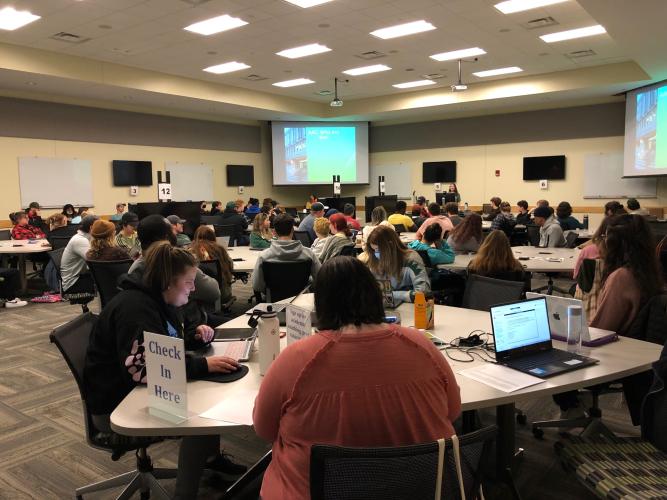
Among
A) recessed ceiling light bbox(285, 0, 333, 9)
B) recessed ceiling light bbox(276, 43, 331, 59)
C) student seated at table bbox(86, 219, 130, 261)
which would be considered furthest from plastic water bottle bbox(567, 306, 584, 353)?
recessed ceiling light bbox(276, 43, 331, 59)

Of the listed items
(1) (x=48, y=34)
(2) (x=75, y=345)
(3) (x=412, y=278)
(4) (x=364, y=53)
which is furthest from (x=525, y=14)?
(2) (x=75, y=345)

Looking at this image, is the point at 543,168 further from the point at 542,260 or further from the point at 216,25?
the point at 216,25

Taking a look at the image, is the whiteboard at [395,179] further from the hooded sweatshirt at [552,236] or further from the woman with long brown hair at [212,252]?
the woman with long brown hair at [212,252]

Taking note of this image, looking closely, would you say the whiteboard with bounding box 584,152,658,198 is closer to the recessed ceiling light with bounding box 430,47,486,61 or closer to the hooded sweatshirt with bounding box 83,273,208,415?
the recessed ceiling light with bounding box 430,47,486,61

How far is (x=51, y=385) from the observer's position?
4.24m

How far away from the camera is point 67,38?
808cm

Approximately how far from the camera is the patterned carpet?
2773 mm

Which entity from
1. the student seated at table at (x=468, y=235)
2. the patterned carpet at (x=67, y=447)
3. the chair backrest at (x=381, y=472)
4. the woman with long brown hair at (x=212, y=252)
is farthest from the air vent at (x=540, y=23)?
the chair backrest at (x=381, y=472)

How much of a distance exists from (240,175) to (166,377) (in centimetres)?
1335

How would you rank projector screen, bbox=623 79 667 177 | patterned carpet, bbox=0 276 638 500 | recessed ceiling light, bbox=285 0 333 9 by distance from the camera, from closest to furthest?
patterned carpet, bbox=0 276 638 500, recessed ceiling light, bbox=285 0 333 9, projector screen, bbox=623 79 667 177

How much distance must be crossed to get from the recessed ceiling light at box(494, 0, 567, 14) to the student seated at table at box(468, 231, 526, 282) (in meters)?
4.28

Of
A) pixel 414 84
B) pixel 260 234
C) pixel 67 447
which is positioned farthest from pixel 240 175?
pixel 67 447

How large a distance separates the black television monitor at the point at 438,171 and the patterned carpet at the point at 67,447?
1137 cm

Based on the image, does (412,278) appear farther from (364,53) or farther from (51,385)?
(364,53)
